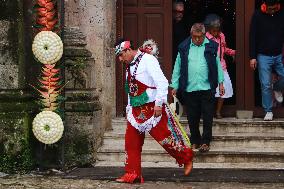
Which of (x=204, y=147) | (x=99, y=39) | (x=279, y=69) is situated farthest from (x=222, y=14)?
(x=204, y=147)

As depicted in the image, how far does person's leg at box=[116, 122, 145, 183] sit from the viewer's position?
330 inches

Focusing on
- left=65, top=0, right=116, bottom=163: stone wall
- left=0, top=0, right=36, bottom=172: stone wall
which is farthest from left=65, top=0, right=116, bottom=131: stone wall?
left=0, top=0, right=36, bottom=172: stone wall

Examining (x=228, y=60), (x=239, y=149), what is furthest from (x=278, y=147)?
(x=228, y=60)

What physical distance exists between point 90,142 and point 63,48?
1349mm

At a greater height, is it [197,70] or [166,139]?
[197,70]

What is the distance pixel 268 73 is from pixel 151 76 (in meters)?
3.06

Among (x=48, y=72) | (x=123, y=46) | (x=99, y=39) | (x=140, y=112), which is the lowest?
(x=140, y=112)

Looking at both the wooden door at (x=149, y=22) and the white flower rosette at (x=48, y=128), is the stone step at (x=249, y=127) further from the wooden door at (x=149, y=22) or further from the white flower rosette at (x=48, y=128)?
the white flower rosette at (x=48, y=128)

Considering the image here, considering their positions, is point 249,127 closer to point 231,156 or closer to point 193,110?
point 231,156

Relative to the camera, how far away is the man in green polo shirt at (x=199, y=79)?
9.45 meters

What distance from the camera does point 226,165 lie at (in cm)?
968

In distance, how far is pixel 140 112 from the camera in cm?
834

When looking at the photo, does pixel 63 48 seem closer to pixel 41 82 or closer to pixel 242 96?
pixel 41 82

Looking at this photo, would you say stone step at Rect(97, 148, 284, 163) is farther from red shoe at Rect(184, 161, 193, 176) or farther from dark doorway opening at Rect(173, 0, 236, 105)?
dark doorway opening at Rect(173, 0, 236, 105)
